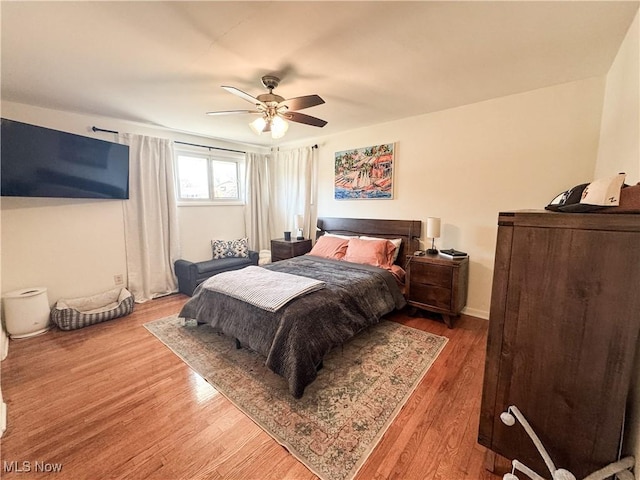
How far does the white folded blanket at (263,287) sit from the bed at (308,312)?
32mm

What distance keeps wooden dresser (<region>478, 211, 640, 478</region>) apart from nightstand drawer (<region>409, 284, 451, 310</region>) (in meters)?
1.63

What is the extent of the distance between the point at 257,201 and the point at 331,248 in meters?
2.09

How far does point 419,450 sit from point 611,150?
250 centimetres

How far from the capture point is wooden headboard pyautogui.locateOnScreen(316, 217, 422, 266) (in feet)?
11.3

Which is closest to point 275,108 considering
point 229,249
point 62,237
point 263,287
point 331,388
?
point 263,287

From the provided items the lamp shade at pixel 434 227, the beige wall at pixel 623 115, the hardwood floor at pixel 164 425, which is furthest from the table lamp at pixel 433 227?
the beige wall at pixel 623 115

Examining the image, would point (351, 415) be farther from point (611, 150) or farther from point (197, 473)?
point (611, 150)

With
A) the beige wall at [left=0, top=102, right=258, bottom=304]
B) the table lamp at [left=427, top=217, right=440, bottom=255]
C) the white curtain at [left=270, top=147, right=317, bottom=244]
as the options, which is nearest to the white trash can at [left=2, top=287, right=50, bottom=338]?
the beige wall at [left=0, top=102, right=258, bottom=304]

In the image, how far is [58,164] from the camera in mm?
2814

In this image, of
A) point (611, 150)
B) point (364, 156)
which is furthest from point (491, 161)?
point (364, 156)

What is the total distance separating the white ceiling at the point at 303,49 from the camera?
4.84 ft

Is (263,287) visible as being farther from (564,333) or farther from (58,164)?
(58,164)

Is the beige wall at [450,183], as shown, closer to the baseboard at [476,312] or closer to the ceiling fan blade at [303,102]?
the baseboard at [476,312]

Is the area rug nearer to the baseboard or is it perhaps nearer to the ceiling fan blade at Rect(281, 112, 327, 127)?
the baseboard
